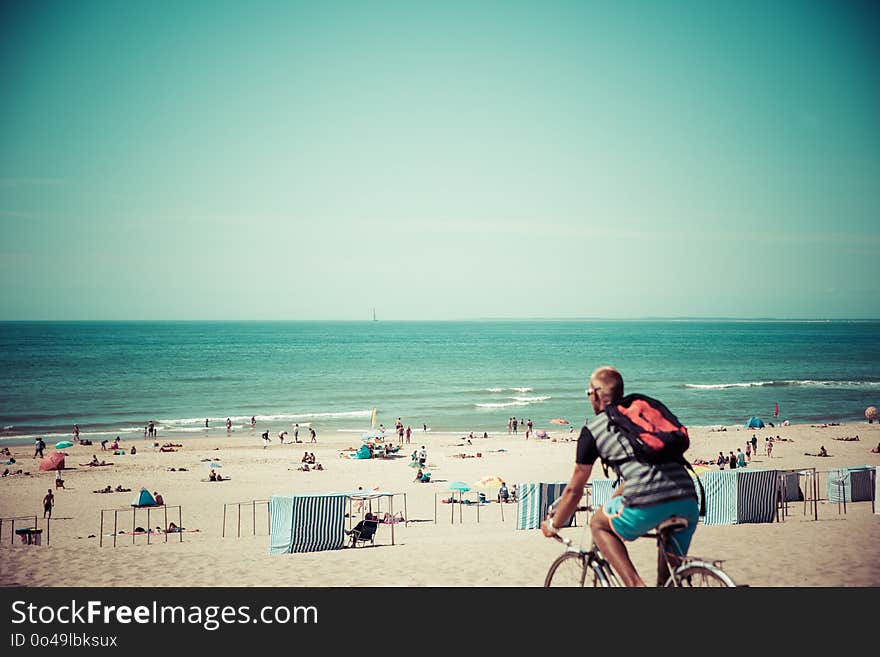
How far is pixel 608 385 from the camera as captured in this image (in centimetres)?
355

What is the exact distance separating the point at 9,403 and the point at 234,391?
1944 centimetres

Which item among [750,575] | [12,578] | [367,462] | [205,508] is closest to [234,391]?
[367,462]

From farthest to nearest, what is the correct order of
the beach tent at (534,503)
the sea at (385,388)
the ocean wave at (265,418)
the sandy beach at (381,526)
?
the sea at (385,388) → the ocean wave at (265,418) → the beach tent at (534,503) → the sandy beach at (381,526)

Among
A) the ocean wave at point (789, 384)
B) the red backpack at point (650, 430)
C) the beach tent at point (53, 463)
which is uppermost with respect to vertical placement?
the red backpack at point (650, 430)

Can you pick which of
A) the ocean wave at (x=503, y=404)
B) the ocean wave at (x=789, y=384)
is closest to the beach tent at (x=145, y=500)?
the ocean wave at (x=503, y=404)

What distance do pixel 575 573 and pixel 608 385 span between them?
4.22 ft

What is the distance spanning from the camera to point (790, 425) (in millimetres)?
44562

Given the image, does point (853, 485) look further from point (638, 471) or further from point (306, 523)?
point (638, 471)

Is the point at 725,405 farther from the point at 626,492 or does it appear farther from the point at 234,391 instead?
the point at 626,492

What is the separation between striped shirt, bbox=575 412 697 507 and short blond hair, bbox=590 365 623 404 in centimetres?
18

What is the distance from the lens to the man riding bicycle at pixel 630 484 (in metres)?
3.36

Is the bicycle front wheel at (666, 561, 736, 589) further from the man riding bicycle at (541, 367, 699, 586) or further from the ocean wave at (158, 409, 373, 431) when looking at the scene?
the ocean wave at (158, 409, 373, 431)

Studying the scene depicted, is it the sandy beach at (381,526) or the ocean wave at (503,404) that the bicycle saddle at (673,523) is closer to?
the sandy beach at (381,526)

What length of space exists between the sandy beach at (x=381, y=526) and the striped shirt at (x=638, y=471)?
2.84 m
